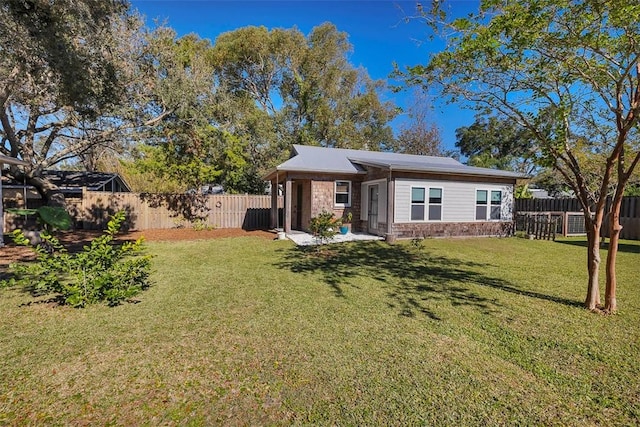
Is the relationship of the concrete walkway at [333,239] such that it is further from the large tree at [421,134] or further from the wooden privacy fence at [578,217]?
the large tree at [421,134]

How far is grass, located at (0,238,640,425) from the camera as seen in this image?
2.51 metres

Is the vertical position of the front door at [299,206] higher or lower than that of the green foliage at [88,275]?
higher

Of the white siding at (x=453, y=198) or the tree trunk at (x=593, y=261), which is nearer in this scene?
the tree trunk at (x=593, y=261)

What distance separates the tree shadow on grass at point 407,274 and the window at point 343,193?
3.58m

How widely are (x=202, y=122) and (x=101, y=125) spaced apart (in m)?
3.81

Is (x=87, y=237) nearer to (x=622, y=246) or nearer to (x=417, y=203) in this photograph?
A: (x=417, y=203)

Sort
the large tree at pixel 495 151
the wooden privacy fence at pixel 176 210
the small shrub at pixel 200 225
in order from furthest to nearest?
the large tree at pixel 495 151, the small shrub at pixel 200 225, the wooden privacy fence at pixel 176 210

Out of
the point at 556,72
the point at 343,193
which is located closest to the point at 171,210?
the point at 343,193

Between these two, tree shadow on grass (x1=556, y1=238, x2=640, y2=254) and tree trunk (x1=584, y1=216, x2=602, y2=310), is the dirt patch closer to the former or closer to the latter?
tree trunk (x1=584, y1=216, x2=602, y2=310)

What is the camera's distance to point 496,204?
14102 mm

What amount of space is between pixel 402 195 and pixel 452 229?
2905 millimetres

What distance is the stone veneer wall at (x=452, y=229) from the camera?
1233cm

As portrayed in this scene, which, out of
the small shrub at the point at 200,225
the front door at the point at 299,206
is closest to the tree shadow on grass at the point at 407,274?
the front door at the point at 299,206

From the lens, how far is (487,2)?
448cm
